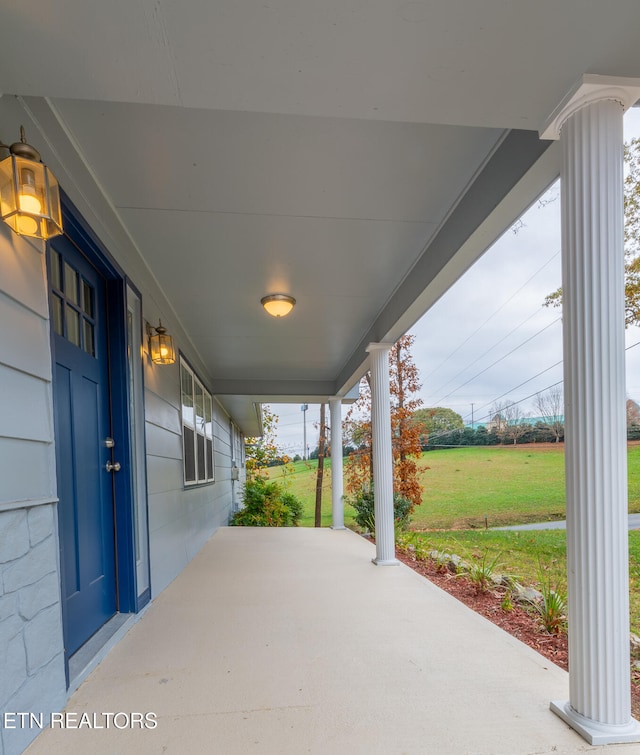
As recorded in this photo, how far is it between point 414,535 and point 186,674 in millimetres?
4346

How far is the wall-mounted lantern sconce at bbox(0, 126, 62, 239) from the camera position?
5.30ft

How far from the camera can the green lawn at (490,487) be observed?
36.0 feet

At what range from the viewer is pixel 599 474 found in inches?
66.7

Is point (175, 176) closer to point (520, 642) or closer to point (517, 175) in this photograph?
point (517, 175)

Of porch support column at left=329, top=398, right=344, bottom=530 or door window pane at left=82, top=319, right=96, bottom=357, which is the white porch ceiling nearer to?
door window pane at left=82, top=319, right=96, bottom=357

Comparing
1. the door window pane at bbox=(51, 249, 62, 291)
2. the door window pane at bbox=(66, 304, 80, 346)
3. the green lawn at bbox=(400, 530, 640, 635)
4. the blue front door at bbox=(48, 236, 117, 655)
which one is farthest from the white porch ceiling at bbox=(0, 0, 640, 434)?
the green lawn at bbox=(400, 530, 640, 635)

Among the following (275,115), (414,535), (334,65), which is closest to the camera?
(334,65)

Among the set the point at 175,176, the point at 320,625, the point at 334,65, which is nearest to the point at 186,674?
the point at 320,625

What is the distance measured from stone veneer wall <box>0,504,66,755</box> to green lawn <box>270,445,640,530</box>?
8360 mm

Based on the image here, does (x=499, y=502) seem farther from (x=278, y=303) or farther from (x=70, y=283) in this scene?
(x=70, y=283)

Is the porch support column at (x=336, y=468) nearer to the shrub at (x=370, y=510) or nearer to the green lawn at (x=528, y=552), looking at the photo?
the shrub at (x=370, y=510)

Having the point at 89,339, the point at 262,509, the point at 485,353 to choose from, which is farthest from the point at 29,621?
the point at 485,353

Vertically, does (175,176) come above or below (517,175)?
above

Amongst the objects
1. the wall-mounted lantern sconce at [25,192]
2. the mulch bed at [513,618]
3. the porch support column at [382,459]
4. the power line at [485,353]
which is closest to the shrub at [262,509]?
the porch support column at [382,459]
